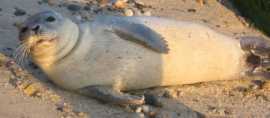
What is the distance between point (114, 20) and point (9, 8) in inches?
55.5

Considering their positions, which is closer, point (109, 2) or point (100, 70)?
point (100, 70)

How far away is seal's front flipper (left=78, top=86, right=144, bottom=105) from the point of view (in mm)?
4660

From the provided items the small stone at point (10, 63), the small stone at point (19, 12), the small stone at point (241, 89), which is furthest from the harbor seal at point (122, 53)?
the small stone at point (19, 12)

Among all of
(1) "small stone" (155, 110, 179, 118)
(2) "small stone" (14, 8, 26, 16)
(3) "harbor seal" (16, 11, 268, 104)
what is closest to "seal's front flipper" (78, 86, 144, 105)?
(3) "harbor seal" (16, 11, 268, 104)

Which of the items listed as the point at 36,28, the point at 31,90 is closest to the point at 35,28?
the point at 36,28

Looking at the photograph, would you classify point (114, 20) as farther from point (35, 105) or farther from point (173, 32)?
point (35, 105)

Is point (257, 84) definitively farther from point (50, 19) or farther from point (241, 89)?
point (50, 19)

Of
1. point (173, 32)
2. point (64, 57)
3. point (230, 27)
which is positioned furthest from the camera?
point (230, 27)

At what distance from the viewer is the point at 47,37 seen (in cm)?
471

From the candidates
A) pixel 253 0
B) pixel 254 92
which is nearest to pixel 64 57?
pixel 254 92

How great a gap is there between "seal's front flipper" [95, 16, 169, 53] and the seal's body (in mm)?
38

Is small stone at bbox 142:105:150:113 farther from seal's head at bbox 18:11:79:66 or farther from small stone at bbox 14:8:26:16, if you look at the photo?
small stone at bbox 14:8:26:16

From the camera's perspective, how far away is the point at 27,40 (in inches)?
182

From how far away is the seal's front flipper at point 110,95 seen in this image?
4660mm
